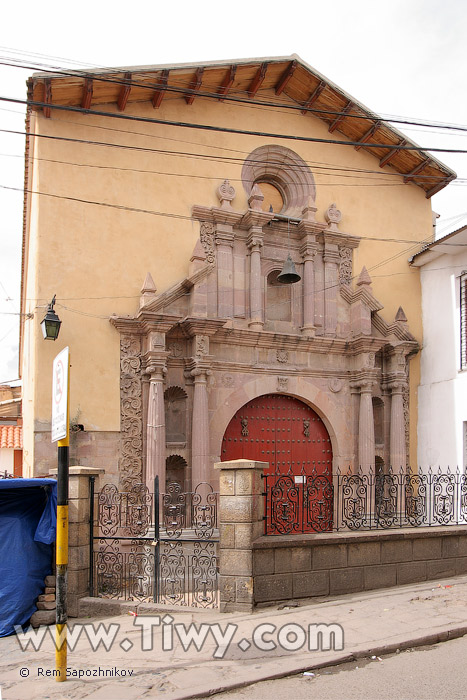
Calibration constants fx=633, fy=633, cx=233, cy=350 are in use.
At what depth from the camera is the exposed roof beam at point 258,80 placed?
13172mm

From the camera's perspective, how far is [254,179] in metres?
13.7

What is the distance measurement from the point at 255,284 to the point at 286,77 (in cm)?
471

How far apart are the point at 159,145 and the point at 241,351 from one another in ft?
14.5

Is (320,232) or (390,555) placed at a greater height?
(320,232)

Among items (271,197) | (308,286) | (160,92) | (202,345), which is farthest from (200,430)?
(160,92)

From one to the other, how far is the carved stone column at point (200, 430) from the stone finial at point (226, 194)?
3.52 metres

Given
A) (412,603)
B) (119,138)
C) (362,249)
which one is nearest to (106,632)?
(412,603)

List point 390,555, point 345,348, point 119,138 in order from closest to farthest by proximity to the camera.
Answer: point 390,555, point 119,138, point 345,348

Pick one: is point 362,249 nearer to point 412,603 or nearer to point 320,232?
point 320,232

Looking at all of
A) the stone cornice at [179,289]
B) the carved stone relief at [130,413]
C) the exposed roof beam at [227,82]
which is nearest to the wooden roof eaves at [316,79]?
the exposed roof beam at [227,82]

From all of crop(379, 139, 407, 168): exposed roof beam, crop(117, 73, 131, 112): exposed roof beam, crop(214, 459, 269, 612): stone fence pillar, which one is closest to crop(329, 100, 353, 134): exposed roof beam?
crop(379, 139, 407, 168): exposed roof beam

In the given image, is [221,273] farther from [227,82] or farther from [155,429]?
[227,82]

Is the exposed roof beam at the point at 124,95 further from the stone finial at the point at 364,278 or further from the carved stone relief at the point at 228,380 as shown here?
the stone finial at the point at 364,278

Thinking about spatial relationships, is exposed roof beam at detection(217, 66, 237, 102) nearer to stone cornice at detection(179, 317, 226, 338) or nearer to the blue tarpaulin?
stone cornice at detection(179, 317, 226, 338)
